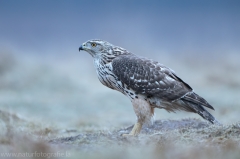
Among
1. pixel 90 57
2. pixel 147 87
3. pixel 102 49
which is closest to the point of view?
pixel 147 87

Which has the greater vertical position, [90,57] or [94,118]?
[90,57]

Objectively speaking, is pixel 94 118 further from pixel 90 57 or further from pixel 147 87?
pixel 90 57

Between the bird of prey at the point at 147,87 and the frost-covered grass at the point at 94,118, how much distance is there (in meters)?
0.40

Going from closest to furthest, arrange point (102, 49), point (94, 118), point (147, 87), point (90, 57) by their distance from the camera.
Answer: point (147, 87) < point (102, 49) < point (94, 118) < point (90, 57)

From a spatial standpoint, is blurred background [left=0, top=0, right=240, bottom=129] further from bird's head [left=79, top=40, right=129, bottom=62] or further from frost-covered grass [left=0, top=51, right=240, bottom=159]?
bird's head [left=79, top=40, right=129, bottom=62]

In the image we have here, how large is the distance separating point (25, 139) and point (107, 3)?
80.9 m

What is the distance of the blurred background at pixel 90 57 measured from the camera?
1878cm

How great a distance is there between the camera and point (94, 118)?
53.0ft

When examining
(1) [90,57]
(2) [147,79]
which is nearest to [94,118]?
(2) [147,79]

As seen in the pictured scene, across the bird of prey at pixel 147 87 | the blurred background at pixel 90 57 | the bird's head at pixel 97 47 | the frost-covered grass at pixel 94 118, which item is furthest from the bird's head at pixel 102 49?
the blurred background at pixel 90 57

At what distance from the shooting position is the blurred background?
18781 millimetres

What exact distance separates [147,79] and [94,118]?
19.4 ft

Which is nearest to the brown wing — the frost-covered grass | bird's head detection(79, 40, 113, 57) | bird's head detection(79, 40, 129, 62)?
bird's head detection(79, 40, 129, 62)

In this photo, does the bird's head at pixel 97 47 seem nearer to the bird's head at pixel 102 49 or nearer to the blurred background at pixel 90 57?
the bird's head at pixel 102 49
